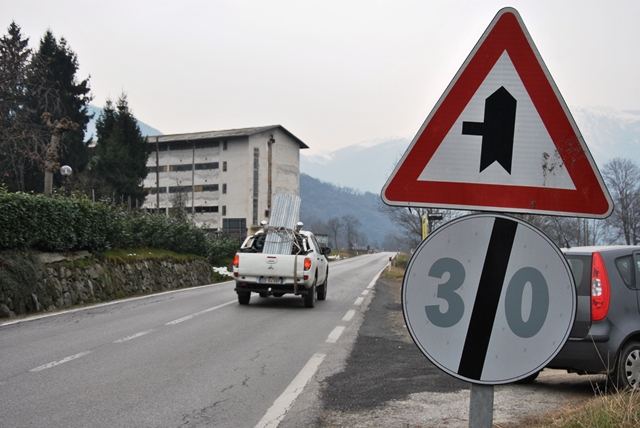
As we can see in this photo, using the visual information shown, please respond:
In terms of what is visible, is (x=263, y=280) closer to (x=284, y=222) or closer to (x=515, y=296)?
(x=284, y=222)

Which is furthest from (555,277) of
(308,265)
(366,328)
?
(308,265)

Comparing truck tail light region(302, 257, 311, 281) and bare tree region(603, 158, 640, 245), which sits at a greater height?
bare tree region(603, 158, 640, 245)

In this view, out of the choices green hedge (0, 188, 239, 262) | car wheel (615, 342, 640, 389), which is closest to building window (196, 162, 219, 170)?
green hedge (0, 188, 239, 262)

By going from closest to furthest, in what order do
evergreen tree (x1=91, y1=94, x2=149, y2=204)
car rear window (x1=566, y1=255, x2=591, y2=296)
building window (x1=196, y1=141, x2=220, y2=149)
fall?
car rear window (x1=566, y1=255, x2=591, y2=296) < evergreen tree (x1=91, y1=94, x2=149, y2=204) < building window (x1=196, y1=141, x2=220, y2=149)

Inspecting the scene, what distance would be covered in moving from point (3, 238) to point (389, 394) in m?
10.3

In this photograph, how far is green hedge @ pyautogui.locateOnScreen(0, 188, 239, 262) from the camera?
1373cm

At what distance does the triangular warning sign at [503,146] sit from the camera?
9.18 feet

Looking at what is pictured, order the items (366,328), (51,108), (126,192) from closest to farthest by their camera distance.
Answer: (366,328)
(51,108)
(126,192)

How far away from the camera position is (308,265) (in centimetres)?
1486

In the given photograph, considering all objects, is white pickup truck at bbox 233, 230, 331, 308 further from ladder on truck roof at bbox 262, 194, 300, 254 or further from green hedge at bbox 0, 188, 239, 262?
green hedge at bbox 0, 188, 239, 262

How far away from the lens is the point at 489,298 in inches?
104

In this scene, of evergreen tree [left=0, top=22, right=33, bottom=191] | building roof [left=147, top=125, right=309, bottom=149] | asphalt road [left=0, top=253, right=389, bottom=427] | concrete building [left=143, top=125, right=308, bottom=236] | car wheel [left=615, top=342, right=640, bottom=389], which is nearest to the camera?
asphalt road [left=0, top=253, right=389, bottom=427]

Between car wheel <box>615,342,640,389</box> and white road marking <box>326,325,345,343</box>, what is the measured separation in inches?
187

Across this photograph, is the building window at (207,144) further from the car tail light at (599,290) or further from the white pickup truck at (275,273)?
the car tail light at (599,290)
